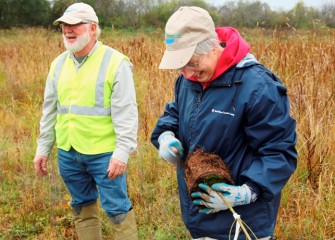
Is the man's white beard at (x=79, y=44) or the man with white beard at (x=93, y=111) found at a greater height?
the man's white beard at (x=79, y=44)

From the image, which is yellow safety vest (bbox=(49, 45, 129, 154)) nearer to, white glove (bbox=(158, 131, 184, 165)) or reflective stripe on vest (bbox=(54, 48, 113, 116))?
reflective stripe on vest (bbox=(54, 48, 113, 116))

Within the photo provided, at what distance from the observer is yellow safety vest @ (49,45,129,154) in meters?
2.38

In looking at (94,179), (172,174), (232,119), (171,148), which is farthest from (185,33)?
(172,174)

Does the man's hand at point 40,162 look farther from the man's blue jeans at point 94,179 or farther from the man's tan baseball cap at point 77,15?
the man's tan baseball cap at point 77,15

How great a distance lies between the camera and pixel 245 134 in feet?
5.07

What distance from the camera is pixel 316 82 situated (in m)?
3.45

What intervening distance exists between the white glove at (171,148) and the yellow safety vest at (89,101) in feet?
2.48

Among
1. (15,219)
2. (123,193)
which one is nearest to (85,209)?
(123,193)

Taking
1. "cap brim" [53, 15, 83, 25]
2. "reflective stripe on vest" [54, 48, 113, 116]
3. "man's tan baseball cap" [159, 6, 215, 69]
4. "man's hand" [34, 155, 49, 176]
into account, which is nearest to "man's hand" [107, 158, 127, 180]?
"reflective stripe on vest" [54, 48, 113, 116]

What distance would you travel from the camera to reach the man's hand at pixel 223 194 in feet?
4.71

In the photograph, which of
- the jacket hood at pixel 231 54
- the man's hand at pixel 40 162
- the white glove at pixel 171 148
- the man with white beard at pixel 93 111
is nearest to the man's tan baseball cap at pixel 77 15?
the man with white beard at pixel 93 111

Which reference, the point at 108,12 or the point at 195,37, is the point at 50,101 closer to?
the point at 195,37

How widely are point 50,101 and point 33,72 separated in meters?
4.82

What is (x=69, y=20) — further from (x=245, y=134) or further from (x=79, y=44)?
→ (x=245, y=134)
